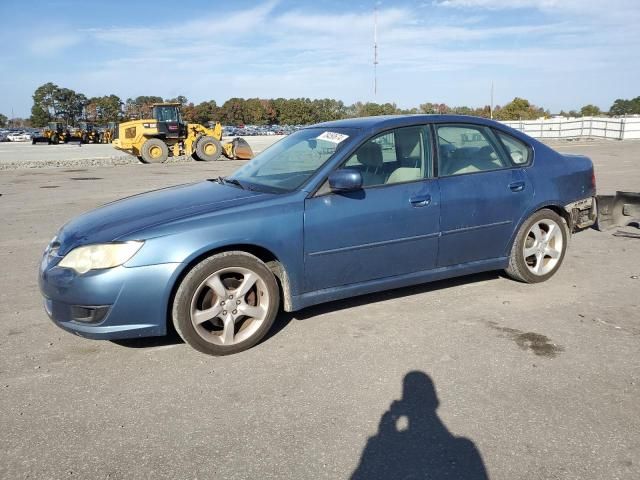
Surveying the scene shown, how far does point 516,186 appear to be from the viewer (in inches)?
185

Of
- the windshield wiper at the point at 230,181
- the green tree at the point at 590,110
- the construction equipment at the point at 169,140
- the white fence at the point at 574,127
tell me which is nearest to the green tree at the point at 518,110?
the green tree at the point at 590,110

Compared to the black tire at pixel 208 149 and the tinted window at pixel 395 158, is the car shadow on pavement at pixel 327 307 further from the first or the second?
the black tire at pixel 208 149

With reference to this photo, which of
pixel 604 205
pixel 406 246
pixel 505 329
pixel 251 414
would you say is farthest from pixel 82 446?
pixel 604 205

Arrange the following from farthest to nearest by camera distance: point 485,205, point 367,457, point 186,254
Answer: point 485,205, point 186,254, point 367,457

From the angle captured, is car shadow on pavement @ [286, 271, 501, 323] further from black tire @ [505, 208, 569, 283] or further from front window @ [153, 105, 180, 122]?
front window @ [153, 105, 180, 122]

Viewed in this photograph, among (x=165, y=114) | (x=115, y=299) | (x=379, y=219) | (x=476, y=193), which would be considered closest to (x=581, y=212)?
(x=476, y=193)

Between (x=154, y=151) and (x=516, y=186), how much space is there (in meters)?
20.8

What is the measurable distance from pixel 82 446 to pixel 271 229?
1.68 meters

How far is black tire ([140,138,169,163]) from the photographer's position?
23.2 m

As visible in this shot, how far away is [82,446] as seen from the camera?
2.68m

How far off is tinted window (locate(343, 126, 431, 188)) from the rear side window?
0.84m

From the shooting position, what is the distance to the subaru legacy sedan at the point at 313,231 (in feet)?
11.3

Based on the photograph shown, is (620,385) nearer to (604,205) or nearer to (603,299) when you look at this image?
(603,299)

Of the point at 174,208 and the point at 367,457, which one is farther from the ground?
the point at 174,208
